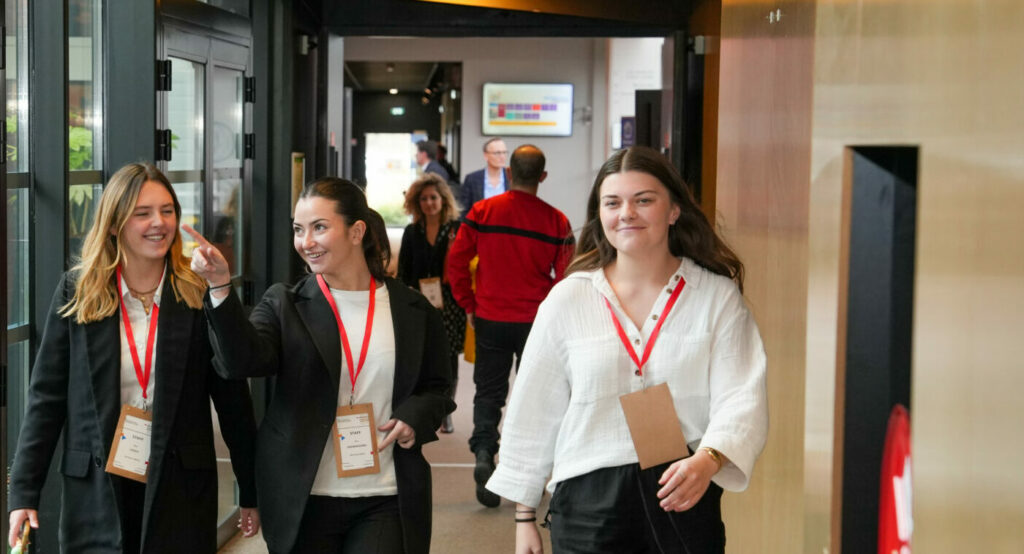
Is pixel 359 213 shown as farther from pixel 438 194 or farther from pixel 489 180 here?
pixel 489 180

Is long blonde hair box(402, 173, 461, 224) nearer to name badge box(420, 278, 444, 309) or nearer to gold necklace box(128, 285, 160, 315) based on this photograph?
name badge box(420, 278, 444, 309)

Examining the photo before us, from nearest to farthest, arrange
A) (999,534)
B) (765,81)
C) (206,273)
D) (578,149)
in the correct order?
(999,534) → (206,273) → (765,81) → (578,149)

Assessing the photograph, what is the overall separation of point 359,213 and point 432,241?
3.91m

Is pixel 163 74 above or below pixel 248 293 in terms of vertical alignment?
above

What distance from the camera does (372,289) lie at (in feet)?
11.2

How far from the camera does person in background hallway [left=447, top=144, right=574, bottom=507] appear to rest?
6195 millimetres

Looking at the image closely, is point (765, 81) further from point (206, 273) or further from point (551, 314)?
point (206, 273)

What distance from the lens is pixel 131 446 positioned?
314 cm

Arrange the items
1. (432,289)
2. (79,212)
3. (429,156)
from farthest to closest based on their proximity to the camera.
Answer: (429,156) → (432,289) → (79,212)

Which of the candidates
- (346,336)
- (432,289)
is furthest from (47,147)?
(432,289)

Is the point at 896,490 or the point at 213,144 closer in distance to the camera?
the point at 896,490

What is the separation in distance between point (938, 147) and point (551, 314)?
4.05 feet

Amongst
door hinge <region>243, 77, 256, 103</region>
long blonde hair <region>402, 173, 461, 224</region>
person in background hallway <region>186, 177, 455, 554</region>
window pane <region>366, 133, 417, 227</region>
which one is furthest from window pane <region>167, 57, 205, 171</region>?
window pane <region>366, 133, 417, 227</region>

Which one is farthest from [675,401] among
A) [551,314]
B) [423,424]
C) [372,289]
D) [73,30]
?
[73,30]
